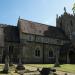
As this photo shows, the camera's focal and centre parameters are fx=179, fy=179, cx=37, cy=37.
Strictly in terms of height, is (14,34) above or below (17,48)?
above

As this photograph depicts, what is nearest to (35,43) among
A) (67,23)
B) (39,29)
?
(39,29)

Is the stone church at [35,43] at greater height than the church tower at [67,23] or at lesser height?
lesser

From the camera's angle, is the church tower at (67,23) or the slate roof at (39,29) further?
the church tower at (67,23)

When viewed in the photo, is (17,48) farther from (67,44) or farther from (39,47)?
(67,44)

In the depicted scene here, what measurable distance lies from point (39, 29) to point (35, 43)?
16.3 ft

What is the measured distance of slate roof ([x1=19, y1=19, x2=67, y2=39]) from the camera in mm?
42941

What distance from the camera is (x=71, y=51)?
4506 cm

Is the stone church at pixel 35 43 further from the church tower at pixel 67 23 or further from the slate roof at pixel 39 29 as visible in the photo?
the church tower at pixel 67 23

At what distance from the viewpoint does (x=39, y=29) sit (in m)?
45.6

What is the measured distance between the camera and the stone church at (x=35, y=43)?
128 ft

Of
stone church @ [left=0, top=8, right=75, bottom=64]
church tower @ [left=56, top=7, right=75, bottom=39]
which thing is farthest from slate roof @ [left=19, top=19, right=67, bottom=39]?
church tower @ [left=56, top=7, right=75, bottom=39]

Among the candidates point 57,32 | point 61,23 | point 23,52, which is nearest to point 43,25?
point 57,32

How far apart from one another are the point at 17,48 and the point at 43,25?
1294cm

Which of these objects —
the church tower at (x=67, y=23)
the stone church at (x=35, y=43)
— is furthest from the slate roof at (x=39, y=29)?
the church tower at (x=67, y=23)
